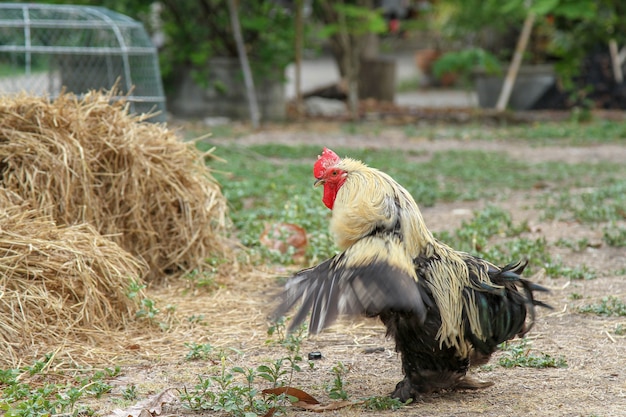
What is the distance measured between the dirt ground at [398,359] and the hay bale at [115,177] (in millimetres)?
396

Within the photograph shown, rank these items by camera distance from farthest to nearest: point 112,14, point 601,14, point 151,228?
1. point 601,14
2. point 112,14
3. point 151,228

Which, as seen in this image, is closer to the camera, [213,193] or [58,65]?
[213,193]

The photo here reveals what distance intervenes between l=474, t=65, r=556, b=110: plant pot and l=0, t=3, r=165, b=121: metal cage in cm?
859

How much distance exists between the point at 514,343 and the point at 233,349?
4.83 feet

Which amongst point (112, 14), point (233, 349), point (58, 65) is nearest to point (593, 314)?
point (233, 349)

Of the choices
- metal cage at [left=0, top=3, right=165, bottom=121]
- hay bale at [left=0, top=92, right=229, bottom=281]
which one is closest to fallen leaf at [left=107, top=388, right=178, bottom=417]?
hay bale at [left=0, top=92, right=229, bottom=281]

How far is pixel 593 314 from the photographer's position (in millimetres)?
4738

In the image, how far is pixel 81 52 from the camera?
9102 mm

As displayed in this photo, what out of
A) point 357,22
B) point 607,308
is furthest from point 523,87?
point 607,308

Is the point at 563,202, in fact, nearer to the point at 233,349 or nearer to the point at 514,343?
the point at 514,343

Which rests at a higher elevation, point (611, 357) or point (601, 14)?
point (601, 14)

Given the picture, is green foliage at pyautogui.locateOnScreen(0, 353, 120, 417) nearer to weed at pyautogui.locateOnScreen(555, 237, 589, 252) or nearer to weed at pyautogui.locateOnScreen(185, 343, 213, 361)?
weed at pyautogui.locateOnScreen(185, 343, 213, 361)

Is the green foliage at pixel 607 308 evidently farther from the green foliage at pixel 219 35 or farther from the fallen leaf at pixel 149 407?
the green foliage at pixel 219 35

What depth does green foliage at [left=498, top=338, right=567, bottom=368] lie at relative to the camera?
13.0 feet
